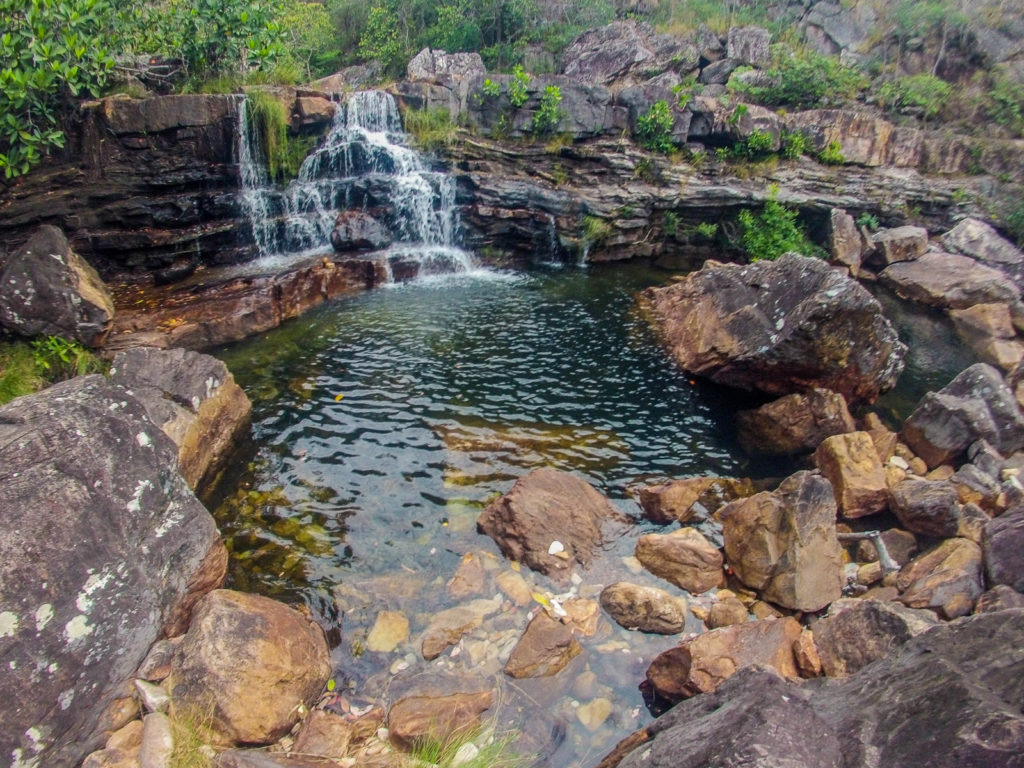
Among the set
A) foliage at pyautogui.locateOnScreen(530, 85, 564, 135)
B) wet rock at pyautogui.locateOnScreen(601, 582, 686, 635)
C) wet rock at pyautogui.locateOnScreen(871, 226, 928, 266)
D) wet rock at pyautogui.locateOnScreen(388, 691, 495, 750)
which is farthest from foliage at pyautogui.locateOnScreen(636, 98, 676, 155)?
wet rock at pyautogui.locateOnScreen(388, 691, 495, 750)

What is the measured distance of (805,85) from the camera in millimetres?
21547

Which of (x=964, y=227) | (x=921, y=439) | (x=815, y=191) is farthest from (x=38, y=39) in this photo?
(x=964, y=227)

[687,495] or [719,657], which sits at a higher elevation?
[719,657]

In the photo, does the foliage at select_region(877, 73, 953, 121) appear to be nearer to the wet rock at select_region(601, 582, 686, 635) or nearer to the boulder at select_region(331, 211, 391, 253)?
the boulder at select_region(331, 211, 391, 253)

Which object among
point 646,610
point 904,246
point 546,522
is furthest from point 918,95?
point 646,610

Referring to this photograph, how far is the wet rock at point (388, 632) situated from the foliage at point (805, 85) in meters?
22.4

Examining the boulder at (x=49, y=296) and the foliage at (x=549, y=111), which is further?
the foliage at (x=549, y=111)

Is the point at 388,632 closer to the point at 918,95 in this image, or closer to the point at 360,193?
the point at 360,193

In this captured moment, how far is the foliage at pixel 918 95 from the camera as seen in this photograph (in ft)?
70.1

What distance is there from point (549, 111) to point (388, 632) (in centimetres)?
1717

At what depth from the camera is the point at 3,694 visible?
408cm

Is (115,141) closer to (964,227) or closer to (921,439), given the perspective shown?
(921,439)

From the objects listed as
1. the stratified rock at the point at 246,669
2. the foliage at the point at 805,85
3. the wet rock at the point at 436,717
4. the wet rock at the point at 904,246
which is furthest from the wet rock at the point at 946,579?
the foliage at the point at 805,85

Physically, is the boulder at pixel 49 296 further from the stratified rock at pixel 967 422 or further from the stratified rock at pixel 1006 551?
the stratified rock at pixel 967 422
